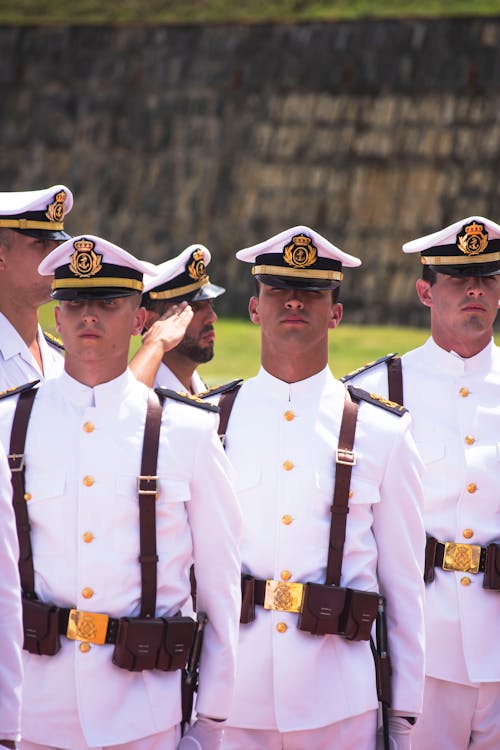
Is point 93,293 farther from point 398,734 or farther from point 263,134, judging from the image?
point 263,134

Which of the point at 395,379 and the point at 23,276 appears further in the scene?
the point at 23,276

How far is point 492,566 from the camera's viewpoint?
541 centimetres

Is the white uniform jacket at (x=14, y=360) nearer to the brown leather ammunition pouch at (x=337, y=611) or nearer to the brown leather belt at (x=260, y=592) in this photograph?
the brown leather belt at (x=260, y=592)

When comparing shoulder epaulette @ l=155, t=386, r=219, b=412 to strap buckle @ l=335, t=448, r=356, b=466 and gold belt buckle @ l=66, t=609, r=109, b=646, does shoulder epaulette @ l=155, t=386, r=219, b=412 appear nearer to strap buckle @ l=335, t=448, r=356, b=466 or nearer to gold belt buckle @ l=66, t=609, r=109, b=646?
strap buckle @ l=335, t=448, r=356, b=466

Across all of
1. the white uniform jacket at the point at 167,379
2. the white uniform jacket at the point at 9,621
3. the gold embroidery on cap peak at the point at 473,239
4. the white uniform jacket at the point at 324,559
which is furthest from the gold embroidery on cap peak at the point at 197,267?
the white uniform jacket at the point at 9,621

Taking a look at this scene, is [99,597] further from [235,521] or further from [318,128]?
[318,128]

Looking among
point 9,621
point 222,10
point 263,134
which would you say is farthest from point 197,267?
point 222,10

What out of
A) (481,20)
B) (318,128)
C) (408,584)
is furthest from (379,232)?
(408,584)

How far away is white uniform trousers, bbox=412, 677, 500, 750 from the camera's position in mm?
5391

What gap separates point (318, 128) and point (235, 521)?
2113cm

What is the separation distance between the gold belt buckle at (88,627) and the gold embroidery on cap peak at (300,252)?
1282 millimetres

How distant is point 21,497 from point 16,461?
11cm

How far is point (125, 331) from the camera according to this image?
14.7ft

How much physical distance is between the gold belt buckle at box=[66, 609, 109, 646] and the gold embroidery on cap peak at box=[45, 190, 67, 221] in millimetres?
2190
